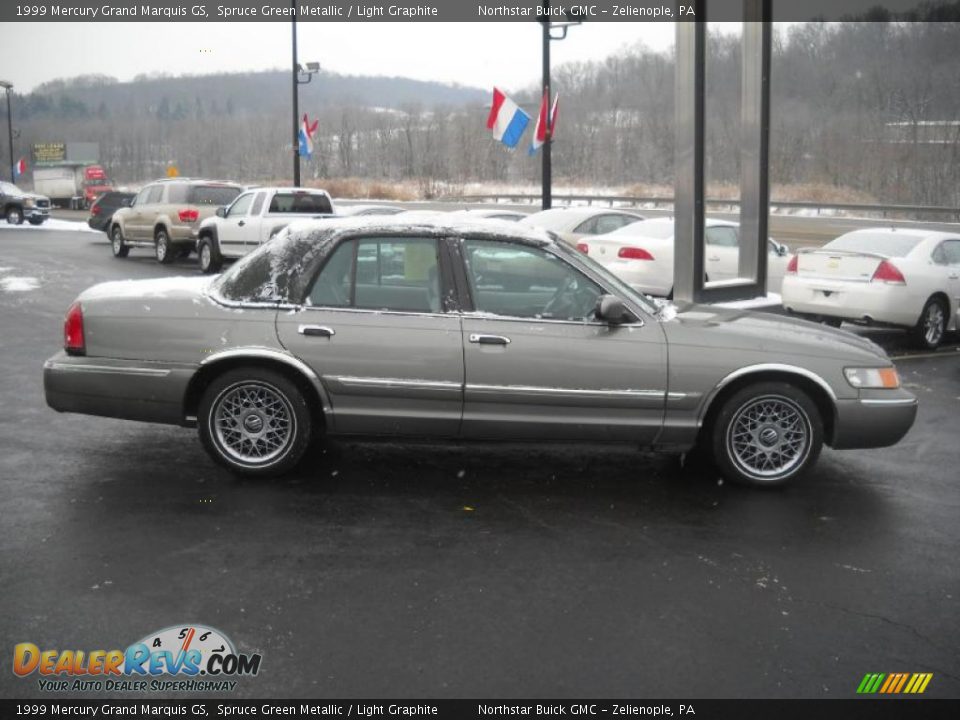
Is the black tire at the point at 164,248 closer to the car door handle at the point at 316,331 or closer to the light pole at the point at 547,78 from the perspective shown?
the light pole at the point at 547,78

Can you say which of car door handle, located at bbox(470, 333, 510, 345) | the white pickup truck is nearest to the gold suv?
the white pickup truck

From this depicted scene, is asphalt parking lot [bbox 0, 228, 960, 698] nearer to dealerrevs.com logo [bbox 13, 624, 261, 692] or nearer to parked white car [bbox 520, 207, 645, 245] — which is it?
dealerrevs.com logo [bbox 13, 624, 261, 692]

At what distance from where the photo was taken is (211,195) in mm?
23250

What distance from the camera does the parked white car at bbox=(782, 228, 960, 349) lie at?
39.6 ft

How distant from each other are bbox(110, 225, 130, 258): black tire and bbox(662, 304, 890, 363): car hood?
20.3 meters

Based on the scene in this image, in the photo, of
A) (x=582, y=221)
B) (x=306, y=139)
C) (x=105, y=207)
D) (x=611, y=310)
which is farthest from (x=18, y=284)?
(x=105, y=207)

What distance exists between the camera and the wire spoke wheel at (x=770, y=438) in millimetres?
6223

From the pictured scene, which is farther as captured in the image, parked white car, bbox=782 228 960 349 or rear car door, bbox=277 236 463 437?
parked white car, bbox=782 228 960 349

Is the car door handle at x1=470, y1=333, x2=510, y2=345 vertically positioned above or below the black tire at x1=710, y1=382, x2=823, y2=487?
above

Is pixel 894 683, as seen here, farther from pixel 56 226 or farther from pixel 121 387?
pixel 56 226

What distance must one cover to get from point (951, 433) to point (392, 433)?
4.45 metres

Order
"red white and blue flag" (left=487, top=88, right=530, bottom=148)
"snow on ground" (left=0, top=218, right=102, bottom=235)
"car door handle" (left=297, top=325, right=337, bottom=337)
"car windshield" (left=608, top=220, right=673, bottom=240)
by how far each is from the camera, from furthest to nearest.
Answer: "snow on ground" (left=0, top=218, right=102, bottom=235) < "red white and blue flag" (left=487, top=88, right=530, bottom=148) < "car windshield" (left=608, top=220, right=673, bottom=240) < "car door handle" (left=297, top=325, right=337, bottom=337)

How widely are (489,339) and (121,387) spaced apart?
224cm

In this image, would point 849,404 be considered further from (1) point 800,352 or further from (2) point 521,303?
(2) point 521,303
